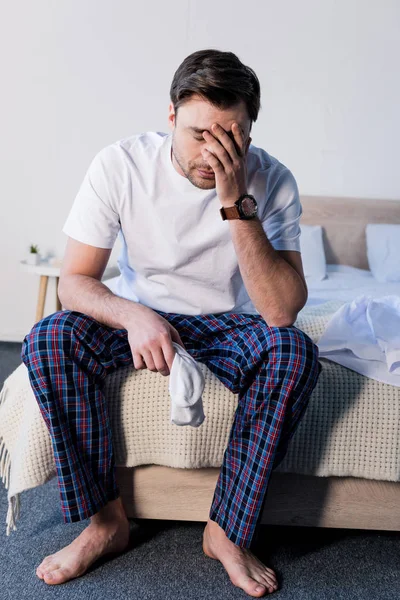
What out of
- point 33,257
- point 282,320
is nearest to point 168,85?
point 33,257

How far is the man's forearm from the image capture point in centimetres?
151

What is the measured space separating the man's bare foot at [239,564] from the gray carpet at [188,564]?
0.07 feet

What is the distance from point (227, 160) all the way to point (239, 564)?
0.84 metres

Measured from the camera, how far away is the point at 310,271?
10.6 ft

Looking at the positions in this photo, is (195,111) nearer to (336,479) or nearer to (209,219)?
(209,219)

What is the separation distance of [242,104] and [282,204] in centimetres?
28

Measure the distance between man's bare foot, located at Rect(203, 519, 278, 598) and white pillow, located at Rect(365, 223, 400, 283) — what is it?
1.99m

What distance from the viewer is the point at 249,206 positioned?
1576mm

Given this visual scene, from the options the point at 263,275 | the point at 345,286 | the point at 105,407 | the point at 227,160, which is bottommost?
the point at 345,286

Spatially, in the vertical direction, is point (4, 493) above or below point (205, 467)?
below

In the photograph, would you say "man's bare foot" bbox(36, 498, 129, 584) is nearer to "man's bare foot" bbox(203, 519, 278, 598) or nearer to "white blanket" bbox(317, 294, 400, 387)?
"man's bare foot" bbox(203, 519, 278, 598)

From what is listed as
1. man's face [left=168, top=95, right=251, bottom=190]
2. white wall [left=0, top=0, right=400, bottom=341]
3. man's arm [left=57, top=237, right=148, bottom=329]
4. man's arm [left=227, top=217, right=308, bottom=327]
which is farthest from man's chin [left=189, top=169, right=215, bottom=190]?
white wall [left=0, top=0, right=400, bottom=341]

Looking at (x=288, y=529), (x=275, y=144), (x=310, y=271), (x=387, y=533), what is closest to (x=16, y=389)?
(x=288, y=529)

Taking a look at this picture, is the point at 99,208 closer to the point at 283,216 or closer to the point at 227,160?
the point at 227,160
